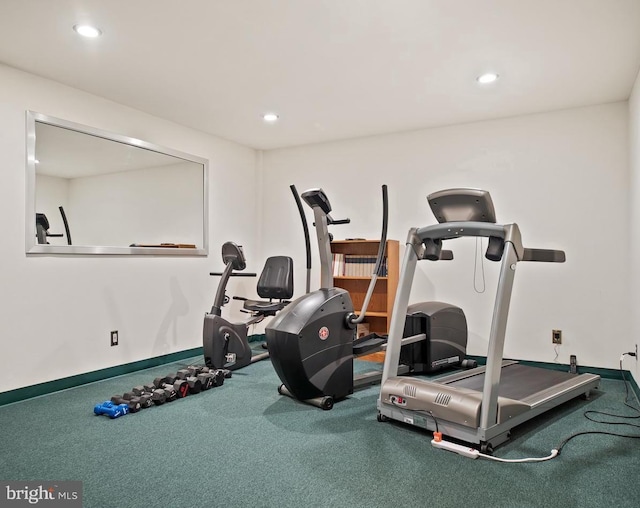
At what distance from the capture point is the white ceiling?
99.7 inches

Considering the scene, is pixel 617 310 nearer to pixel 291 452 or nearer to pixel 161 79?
pixel 291 452

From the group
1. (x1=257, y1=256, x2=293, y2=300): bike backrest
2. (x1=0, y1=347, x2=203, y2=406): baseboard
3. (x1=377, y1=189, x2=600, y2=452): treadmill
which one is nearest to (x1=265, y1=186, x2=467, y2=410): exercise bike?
(x1=377, y1=189, x2=600, y2=452): treadmill

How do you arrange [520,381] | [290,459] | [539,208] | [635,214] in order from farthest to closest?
[539,208], [635,214], [520,381], [290,459]

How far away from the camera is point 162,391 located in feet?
10.3

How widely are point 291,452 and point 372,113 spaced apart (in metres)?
3.27

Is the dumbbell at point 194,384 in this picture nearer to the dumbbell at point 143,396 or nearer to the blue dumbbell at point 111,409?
the dumbbell at point 143,396

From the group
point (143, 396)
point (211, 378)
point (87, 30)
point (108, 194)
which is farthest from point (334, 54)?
point (143, 396)

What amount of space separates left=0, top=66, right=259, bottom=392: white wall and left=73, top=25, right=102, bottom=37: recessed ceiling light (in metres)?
0.92

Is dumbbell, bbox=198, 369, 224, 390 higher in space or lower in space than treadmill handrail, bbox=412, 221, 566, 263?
lower

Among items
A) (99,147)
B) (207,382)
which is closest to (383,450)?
(207,382)

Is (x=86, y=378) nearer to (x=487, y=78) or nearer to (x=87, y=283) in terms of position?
(x=87, y=283)

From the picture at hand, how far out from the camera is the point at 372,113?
170 inches

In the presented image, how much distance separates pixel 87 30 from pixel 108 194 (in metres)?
1.54

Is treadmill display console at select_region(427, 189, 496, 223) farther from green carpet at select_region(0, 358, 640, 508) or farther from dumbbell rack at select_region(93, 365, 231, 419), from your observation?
dumbbell rack at select_region(93, 365, 231, 419)
